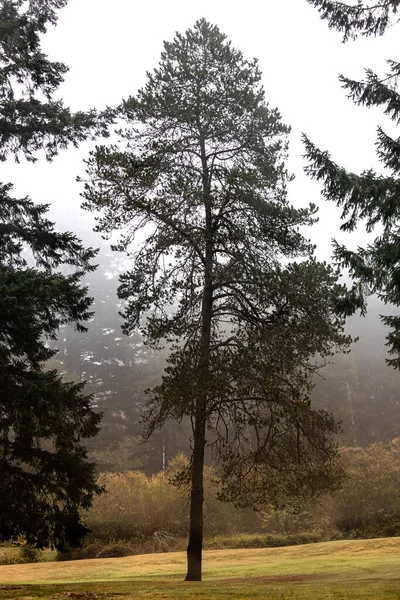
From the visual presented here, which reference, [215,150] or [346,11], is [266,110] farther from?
[346,11]

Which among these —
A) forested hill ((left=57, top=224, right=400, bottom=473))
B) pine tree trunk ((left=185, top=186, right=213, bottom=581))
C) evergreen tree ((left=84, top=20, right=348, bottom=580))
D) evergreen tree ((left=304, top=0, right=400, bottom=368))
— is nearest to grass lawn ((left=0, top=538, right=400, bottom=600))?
pine tree trunk ((left=185, top=186, right=213, bottom=581))

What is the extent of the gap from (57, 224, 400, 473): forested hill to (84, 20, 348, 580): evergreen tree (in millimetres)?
23785

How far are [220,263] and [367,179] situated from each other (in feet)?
12.4

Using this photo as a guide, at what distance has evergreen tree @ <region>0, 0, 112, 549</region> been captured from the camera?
10.0m

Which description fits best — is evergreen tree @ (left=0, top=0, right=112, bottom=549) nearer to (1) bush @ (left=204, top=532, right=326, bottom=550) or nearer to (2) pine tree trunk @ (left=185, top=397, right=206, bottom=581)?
(2) pine tree trunk @ (left=185, top=397, right=206, bottom=581)

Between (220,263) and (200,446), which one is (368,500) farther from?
(220,263)

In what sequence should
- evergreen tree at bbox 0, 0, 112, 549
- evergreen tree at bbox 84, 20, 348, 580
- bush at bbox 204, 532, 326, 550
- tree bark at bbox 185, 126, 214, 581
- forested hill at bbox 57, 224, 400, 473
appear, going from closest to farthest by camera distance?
evergreen tree at bbox 0, 0, 112, 549, evergreen tree at bbox 84, 20, 348, 580, tree bark at bbox 185, 126, 214, 581, bush at bbox 204, 532, 326, 550, forested hill at bbox 57, 224, 400, 473

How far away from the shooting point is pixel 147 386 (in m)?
40.8

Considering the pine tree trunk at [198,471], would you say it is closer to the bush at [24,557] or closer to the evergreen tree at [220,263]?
the evergreen tree at [220,263]

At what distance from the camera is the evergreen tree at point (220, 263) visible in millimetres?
11266

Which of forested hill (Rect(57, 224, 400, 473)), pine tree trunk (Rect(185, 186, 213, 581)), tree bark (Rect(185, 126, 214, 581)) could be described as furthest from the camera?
forested hill (Rect(57, 224, 400, 473))

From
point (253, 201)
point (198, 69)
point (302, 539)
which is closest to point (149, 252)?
point (253, 201)

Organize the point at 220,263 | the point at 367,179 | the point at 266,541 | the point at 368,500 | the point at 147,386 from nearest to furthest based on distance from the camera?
the point at 367,179, the point at 220,263, the point at 266,541, the point at 368,500, the point at 147,386

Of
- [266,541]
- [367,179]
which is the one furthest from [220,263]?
[266,541]
